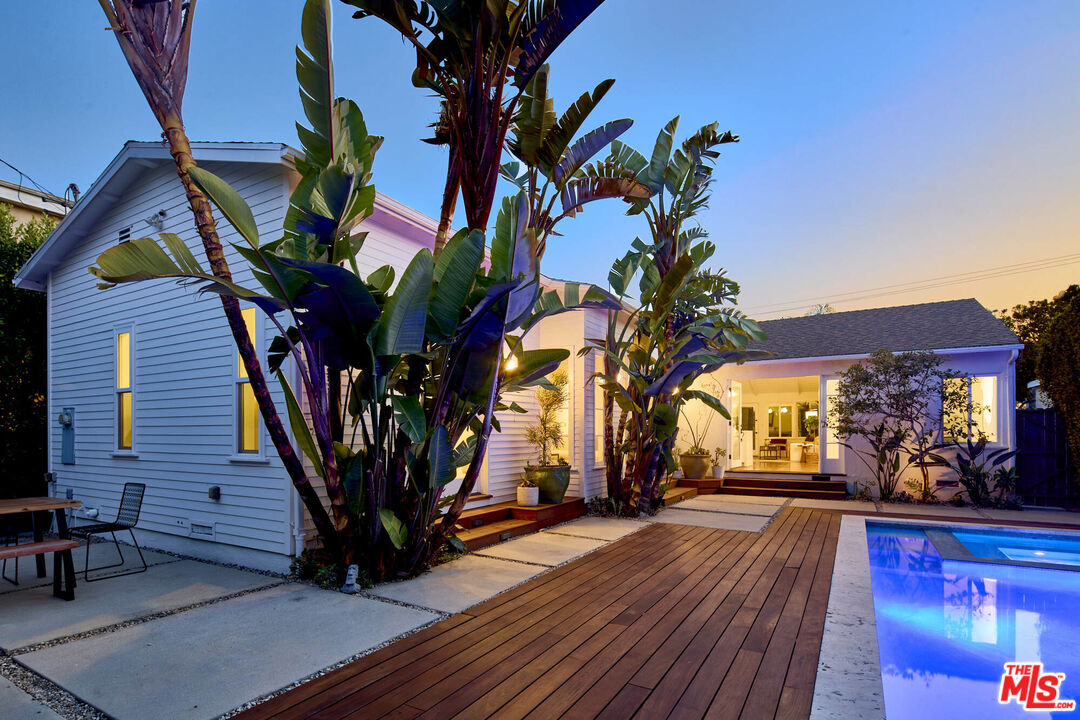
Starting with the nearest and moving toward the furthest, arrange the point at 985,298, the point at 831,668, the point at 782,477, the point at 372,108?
the point at 831,668
the point at 782,477
the point at 985,298
the point at 372,108

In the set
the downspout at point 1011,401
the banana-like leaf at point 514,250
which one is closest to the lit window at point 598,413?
the banana-like leaf at point 514,250

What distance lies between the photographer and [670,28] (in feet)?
45.5

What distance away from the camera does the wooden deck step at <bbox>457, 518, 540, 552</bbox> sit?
613 cm

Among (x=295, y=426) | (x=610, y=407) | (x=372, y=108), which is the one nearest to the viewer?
(x=295, y=426)

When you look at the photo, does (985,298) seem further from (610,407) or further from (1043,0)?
(610,407)

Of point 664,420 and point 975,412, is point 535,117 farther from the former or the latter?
point 975,412

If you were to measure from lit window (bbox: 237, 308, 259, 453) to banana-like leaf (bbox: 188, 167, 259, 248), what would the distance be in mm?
2180

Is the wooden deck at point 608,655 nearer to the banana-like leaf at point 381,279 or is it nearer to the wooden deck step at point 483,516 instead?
the wooden deck step at point 483,516

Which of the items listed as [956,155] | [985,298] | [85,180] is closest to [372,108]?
[85,180]

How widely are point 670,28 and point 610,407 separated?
34.6 feet

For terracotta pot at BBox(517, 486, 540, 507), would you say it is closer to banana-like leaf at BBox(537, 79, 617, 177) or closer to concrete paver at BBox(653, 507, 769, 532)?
concrete paver at BBox(653, 507, 769, 532)

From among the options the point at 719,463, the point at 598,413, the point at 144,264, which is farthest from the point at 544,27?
the point at 719,463

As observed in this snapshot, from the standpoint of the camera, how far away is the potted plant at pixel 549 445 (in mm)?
7809

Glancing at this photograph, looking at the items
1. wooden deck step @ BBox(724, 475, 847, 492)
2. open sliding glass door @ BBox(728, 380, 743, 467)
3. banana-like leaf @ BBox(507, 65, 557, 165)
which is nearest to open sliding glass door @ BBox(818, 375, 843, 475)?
wooden deck step @ BBox(724, 475, 847, 492)
